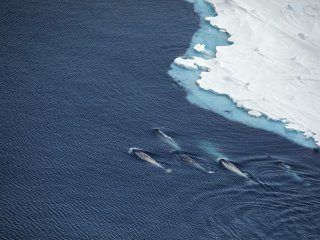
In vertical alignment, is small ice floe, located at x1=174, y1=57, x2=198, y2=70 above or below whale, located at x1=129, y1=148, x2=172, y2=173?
above

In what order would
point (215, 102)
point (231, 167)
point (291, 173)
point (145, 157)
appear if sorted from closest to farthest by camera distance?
1. point (145, 157)
2. point (231, 167)
3. point (291, 173)
4. point (215, 102)

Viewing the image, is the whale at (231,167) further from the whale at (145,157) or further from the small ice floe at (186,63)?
the small ice floe at (186,63)

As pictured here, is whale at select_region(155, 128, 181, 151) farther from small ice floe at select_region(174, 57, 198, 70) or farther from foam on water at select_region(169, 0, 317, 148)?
small ice floe at select_region(174, 57, 198, 70)

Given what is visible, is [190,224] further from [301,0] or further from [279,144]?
[301,0]

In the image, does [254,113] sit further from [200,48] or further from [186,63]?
[200,48]

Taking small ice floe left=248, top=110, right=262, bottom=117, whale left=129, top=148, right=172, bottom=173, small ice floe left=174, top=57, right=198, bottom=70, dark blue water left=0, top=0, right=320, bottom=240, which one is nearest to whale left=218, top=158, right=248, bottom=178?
dark blue water left=0, top=0, right=320, bottom=240

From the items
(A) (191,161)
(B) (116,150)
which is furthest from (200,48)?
(B) (116,150)

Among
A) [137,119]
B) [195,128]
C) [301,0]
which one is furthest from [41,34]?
[301,0]
